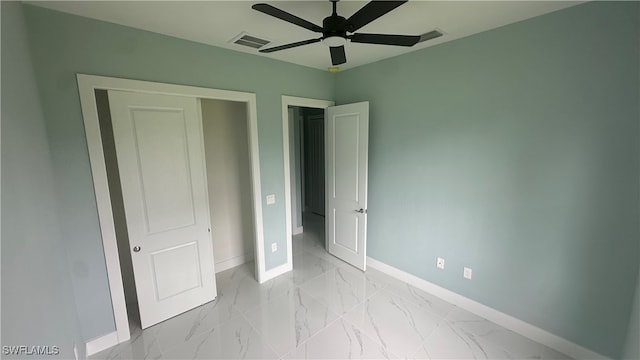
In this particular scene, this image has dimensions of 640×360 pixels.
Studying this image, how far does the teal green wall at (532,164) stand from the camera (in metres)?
1.70

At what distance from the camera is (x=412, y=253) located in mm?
2938

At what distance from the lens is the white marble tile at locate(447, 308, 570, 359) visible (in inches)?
79.0

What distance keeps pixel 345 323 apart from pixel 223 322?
3.79ft

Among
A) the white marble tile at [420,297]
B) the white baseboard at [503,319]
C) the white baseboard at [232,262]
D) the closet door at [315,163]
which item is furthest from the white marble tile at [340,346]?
the closet door at [315,163]

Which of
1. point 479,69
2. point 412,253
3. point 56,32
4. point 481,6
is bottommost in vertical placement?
point 412,253

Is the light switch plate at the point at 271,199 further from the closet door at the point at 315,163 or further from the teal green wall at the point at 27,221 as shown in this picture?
the closet door at the point at 315,163

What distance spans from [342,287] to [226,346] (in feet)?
4.44

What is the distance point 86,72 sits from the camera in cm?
185

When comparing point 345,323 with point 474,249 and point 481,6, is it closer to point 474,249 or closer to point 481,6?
point 474,249

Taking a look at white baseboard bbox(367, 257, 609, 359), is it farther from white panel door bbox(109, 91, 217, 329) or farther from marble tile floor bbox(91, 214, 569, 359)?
white panel door bbox(109, 91, 217, 329)

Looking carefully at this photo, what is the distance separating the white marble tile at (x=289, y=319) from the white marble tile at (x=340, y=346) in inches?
2.8

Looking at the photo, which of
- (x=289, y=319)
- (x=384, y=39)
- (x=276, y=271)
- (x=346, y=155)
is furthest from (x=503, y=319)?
(x=384, y=39)

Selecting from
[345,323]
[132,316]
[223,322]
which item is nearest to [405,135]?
[345,323]

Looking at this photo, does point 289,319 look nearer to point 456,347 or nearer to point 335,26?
point 456,347
